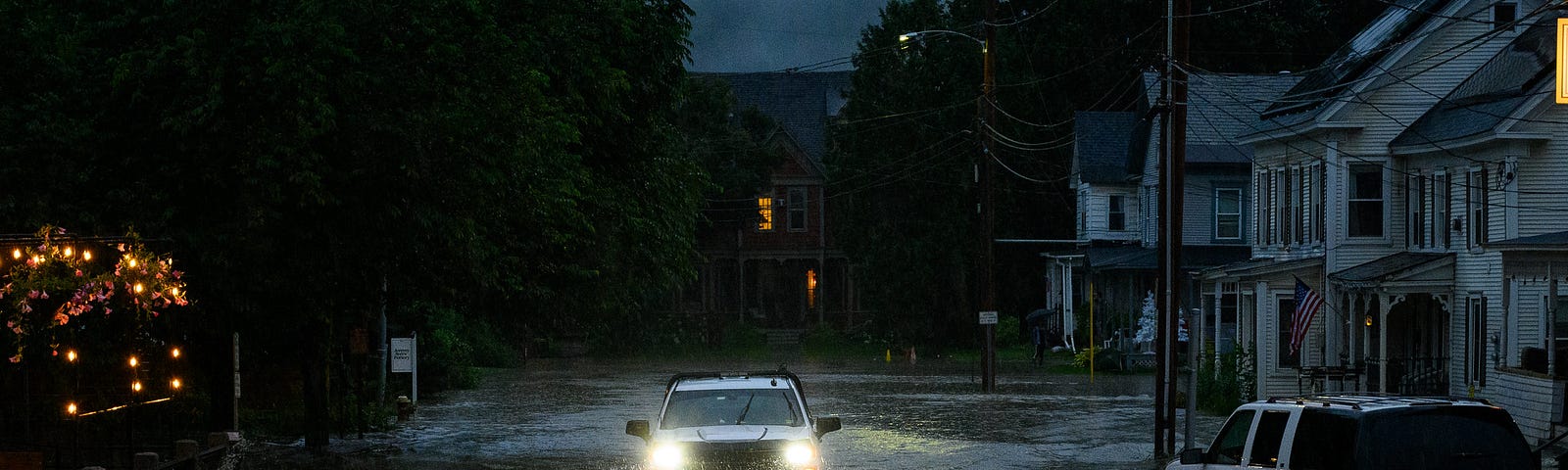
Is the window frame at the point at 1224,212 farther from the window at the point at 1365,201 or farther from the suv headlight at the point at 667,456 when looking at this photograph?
the suv headlight at the point at 667,456

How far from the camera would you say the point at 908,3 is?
67125mm

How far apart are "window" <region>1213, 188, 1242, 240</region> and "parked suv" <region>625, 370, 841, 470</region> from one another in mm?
37201

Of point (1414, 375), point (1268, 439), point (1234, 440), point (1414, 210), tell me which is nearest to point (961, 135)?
point (1414, 210)

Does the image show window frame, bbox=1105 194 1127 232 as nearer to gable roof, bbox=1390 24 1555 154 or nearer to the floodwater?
the floodwater

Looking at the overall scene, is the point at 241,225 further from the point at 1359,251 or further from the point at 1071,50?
the point at 1071,50

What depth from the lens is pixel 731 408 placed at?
17.3m

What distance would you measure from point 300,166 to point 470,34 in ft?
12.0

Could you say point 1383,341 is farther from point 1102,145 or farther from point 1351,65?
point 1102,145

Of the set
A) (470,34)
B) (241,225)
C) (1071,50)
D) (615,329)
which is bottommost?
(615,329)

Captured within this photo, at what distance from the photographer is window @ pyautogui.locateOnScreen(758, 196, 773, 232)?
74.4 m

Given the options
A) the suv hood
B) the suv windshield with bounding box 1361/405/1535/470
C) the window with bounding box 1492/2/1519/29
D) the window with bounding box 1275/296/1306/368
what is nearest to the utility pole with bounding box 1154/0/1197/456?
the suv hood

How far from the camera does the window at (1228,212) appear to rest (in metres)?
52.7

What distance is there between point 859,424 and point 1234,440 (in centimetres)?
1751

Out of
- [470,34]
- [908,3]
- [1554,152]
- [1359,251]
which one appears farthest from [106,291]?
[908,3]
